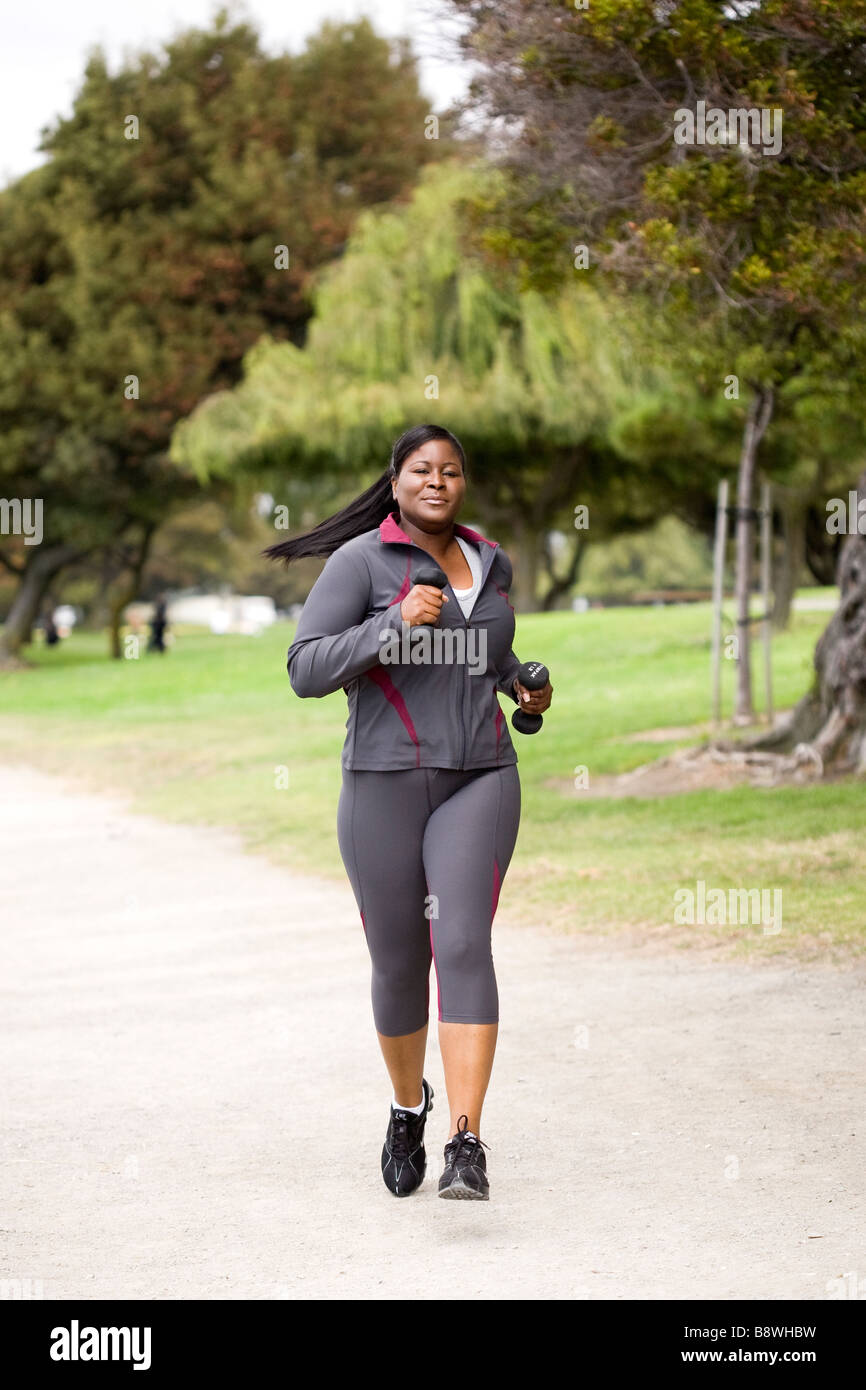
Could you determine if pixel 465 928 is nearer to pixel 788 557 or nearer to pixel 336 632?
pixel 336 632

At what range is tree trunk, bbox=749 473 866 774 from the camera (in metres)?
12.6

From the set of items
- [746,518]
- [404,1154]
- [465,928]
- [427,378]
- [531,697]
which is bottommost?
[404,1154]

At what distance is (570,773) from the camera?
15.2 metres

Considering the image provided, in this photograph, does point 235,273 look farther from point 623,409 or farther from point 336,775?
point 336,775

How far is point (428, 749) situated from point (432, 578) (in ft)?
1.49

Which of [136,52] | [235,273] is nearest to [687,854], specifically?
[235,273]

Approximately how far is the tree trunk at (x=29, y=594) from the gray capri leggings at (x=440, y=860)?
38.1 m

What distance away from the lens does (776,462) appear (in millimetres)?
26453

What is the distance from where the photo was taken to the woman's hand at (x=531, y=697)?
186 inches

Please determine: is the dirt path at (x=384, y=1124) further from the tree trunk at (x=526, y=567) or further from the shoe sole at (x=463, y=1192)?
the tree trunk at (x=526, y=567)

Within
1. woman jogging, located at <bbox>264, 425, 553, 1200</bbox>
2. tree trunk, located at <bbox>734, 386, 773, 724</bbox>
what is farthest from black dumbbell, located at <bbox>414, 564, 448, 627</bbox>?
tree trunk, located at <bbox>734, 386, 773, 724</bbox>

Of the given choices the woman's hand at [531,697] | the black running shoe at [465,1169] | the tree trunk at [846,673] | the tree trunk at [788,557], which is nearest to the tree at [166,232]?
the tree trunk at [788,557]

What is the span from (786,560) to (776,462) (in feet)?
5.34

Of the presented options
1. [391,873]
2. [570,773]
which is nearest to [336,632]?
[391,873]
